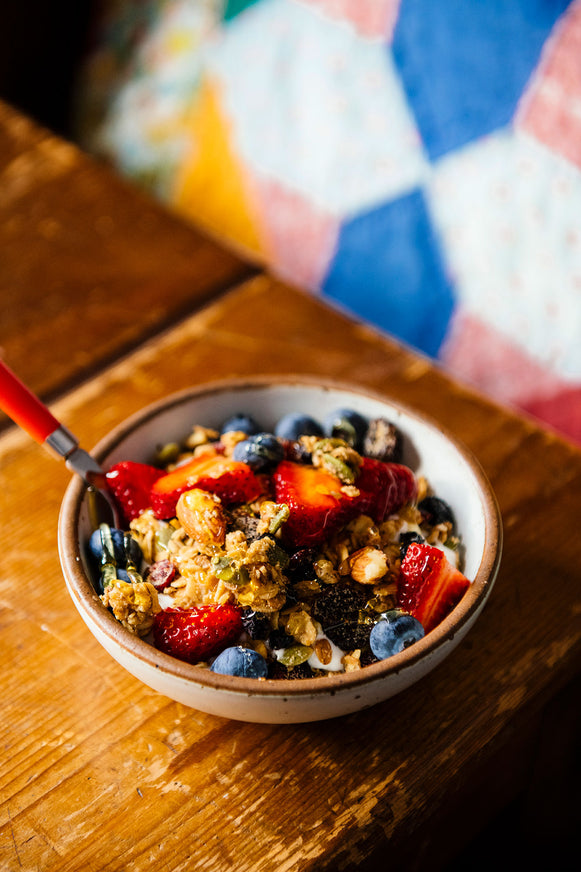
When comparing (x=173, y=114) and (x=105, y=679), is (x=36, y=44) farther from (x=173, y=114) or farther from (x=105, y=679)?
(x=105, y=679)

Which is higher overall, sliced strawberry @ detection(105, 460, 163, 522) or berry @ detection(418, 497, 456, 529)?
sliced strawberry @ detection(105, 460, 163, 522)

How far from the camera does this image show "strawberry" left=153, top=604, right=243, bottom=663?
2.31ft

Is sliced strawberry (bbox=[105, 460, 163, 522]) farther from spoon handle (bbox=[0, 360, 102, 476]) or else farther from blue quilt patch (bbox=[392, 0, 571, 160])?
blue quilt patch (bbox=[392, 0, 571, 160])

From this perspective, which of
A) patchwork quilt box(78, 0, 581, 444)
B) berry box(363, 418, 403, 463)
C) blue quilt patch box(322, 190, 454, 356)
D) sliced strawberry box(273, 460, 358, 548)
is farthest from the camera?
blue quilt patch box(322, 190, 454, 356)

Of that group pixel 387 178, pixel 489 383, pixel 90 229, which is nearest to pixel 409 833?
pixel 489 383

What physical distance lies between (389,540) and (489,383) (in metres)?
0.78

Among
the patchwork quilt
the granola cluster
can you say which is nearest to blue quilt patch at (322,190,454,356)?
the patchwork quilt

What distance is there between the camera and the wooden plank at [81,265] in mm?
1193

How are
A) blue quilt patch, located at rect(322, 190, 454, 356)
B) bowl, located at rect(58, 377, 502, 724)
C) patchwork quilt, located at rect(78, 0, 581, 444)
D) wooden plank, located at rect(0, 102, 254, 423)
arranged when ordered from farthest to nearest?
blue quilt patch, located at rect(322, 190, 454, 356)
patchwork quilt, located at rect(78, 0, 581, 444)
wooden plank, located at rect(0, 102, 254, 423)
bowl, located at rect(58, 377, 502, 724)

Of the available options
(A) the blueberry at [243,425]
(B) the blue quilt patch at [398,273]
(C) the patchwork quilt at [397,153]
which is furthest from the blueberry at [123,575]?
(B) the blue quilt patch at [398,273]

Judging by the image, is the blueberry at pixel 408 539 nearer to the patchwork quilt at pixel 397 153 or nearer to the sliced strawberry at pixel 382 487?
the sliced strawberry at pixel 382 487

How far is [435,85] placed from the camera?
1.42 m

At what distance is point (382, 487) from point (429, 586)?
0.39 feet

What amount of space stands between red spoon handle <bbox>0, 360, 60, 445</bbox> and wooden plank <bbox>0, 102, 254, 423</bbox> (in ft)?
1.11
